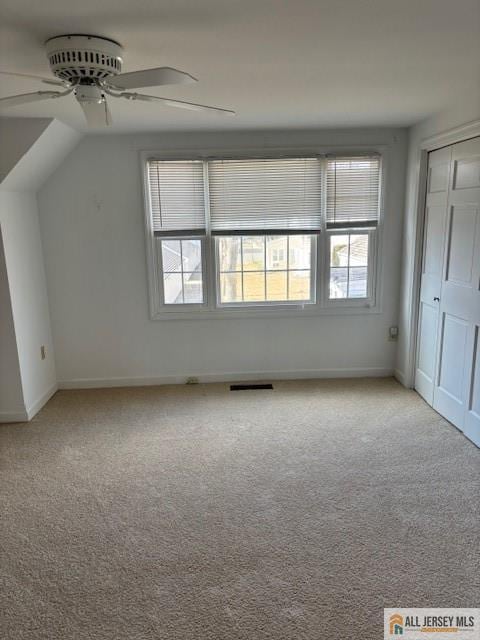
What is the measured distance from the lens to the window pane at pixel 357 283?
423 cm

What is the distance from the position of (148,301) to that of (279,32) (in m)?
2.77

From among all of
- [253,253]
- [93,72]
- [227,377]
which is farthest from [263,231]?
[93,72]

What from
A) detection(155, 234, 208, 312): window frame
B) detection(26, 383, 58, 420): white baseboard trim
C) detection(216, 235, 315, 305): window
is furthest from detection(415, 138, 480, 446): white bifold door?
detection(26, 383, 58, 420): white baseboard trim

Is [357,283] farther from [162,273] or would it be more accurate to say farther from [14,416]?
[14,416]

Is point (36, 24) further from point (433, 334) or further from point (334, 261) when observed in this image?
point (433, 334)

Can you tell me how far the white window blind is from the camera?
3.98 meters

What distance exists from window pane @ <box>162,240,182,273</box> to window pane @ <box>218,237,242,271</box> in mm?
392

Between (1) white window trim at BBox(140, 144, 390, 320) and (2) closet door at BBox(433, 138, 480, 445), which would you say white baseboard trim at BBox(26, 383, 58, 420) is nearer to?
(1) white window trim at BBox(140, 144, 390, 320)

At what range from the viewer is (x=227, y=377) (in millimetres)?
4383

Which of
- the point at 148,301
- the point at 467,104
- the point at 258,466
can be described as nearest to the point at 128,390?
the point at 148,301

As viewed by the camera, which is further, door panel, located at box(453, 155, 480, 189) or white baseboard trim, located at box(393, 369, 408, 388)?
white baseboard trim, located at box(393, 369, 408, 388)

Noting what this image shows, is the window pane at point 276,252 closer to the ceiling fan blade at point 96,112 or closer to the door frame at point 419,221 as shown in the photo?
the door frame at point 419,221

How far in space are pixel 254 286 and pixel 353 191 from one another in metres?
1.28

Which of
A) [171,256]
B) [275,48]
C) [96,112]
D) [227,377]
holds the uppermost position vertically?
[275,48]
